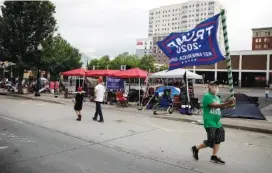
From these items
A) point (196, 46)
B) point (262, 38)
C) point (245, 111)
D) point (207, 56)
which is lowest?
point (245, 111)

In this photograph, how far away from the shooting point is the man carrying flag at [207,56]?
5.67 metres

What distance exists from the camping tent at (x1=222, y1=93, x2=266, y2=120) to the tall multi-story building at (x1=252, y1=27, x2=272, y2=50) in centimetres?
11292

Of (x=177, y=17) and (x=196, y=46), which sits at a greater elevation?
(x=177, y=17)

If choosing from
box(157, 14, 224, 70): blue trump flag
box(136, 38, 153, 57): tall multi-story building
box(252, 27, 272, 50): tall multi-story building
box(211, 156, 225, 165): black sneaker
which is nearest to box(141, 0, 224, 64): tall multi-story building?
box(136, 38, 153, 57): tall multi-story building

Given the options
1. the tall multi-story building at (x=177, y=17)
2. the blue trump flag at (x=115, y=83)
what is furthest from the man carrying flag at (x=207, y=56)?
the tall multi-story building at (x=177, y=17)

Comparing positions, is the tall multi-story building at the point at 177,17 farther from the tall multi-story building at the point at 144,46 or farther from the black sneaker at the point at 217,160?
the black sneaker at the point at 217,160

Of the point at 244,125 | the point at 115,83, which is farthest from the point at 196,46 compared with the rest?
the point at 115,83

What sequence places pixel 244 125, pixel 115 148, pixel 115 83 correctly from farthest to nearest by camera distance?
pixel 115 83 < pixel 244 125 < pixel 115 148

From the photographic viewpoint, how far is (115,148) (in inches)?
275

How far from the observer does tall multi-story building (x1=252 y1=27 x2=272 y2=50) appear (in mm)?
114613

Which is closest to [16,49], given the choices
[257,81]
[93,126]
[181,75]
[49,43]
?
[49,43]

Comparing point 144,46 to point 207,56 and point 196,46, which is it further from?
point 207,56

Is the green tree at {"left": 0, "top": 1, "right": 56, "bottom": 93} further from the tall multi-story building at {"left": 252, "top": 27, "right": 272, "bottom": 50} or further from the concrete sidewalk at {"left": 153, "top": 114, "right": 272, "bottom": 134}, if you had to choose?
the tall multi-story building at {"left": 252, "top": 27, "right": 272, "bottom": 50}

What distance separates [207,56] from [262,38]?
12145 cm
